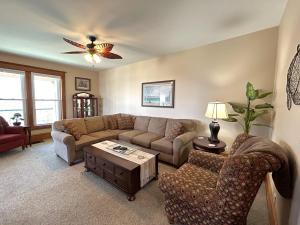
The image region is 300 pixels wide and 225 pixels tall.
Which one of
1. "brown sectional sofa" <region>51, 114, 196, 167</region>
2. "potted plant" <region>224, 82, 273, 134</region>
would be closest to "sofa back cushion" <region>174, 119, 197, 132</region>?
"brown sectional sofa" <region>51, 114, 196, 167</region>

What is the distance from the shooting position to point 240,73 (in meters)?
2.83

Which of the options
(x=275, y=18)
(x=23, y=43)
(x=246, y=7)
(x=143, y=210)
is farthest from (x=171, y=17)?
(x=23, y=43)

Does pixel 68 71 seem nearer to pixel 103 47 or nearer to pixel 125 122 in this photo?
pixel 125 122

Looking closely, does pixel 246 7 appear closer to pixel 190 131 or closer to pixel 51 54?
pixel 190 131

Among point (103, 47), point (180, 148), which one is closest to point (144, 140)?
point (180, 148)

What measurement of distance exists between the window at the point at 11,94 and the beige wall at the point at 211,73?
10.3ft

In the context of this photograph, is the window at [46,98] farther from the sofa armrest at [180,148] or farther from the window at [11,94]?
the sofa armrest at [180,148]

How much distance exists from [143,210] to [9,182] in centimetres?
222

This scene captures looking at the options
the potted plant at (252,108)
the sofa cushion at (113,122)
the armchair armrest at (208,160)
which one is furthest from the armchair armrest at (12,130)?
the potted plant at (252,108)

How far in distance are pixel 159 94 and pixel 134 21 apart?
7.00 feet

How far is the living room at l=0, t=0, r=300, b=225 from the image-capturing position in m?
1.35

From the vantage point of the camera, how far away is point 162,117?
4.13m

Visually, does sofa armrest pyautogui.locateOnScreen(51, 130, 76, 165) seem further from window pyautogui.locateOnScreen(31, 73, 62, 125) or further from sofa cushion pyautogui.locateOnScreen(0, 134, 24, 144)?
window pyautogui.locateOnScreen(31, 73, 62, 125)

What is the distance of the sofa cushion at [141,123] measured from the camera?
13.6 feet
